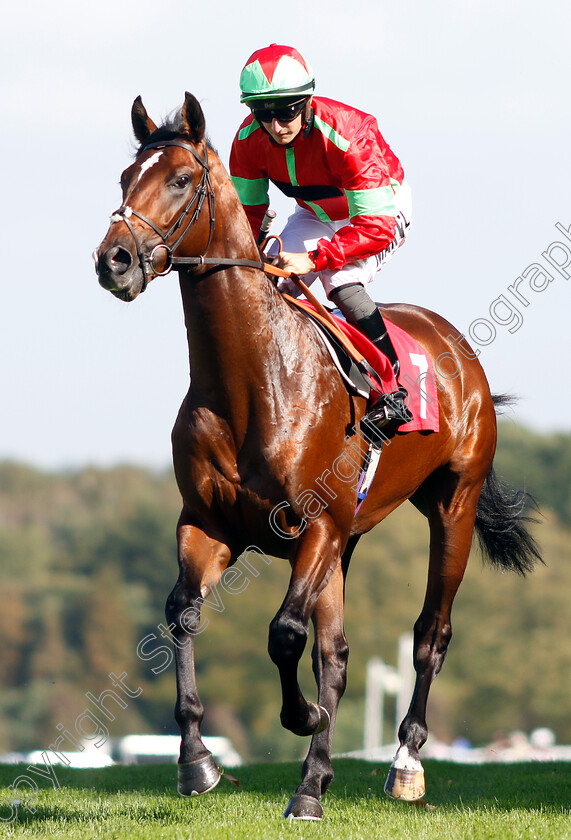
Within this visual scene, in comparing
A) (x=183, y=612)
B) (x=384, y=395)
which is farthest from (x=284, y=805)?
(x=384, y=395)

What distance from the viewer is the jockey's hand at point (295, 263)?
5.21 metres

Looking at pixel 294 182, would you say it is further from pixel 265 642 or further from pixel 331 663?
pixel 265 642

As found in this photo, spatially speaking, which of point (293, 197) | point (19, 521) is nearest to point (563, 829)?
point (293, 197)

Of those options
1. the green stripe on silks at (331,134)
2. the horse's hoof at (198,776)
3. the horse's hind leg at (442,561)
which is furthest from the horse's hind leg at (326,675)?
the green stripe on silks at (331,134)

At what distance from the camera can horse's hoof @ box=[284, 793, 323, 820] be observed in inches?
197

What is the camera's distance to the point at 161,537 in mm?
59469

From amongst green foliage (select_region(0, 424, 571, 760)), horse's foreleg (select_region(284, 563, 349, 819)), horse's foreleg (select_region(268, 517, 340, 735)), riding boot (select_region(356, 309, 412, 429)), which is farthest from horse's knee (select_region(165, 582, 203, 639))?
green foliage (select_region(0, 424, 571, 760))

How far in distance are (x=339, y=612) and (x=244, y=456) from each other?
1106mm

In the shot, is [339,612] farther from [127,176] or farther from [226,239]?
[127,176]

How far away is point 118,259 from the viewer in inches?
171

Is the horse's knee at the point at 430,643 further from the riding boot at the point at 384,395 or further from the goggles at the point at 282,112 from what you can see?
the goggles at the point at 282,112

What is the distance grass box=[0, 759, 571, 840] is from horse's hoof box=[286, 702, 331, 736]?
15.6 inches

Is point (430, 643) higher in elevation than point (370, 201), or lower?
lower

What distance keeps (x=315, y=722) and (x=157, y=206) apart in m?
2.30
